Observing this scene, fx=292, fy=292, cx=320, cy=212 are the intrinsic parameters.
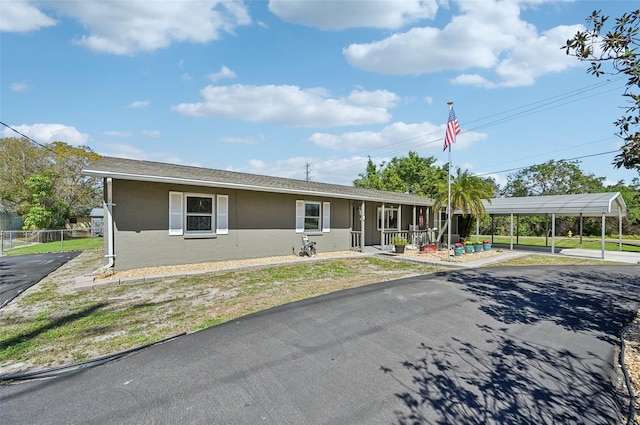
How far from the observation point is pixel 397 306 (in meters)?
5.70

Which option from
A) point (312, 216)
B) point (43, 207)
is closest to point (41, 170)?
point (43, 207)

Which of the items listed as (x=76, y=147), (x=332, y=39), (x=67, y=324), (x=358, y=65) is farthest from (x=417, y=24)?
(x=76, y=147)

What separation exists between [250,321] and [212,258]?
19.6ft

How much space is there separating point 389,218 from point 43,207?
2650 centimetres

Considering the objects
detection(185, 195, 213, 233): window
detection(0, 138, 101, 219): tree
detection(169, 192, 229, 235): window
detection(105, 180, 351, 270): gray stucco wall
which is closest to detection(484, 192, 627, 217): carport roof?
detection(105, 180, 351, 270): gray stucco wall

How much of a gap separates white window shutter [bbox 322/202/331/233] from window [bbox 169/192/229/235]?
15.2 feet

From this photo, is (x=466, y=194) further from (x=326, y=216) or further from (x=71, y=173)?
(x=71, y=173)

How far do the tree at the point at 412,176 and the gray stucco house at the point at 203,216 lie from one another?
17388mm

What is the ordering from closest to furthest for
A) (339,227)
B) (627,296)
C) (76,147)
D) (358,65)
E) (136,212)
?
(627,296) → (136,212) → (339,227) → (358,65) → (76,147)

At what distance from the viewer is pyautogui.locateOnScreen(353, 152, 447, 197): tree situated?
97.1 feet

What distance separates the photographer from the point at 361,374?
3264 mm

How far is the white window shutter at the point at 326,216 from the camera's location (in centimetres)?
1355

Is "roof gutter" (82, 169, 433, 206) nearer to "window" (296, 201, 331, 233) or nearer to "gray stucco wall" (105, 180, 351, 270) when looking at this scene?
"gray stucco wall" (105, 180, 351, 270)

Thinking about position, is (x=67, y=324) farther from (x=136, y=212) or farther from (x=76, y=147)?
(x=76, y=147)
